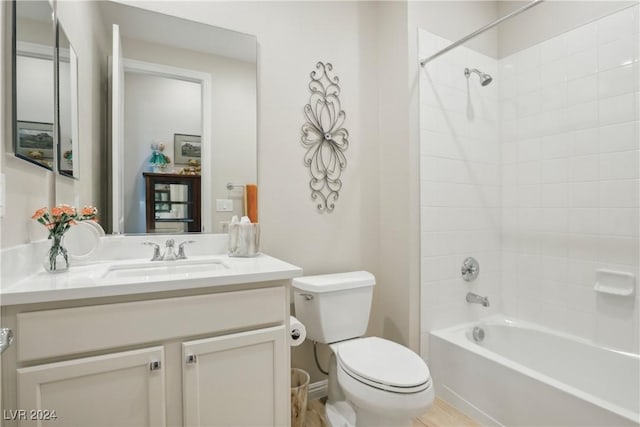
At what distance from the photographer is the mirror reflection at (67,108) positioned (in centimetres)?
131

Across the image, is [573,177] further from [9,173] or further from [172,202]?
[9,173]

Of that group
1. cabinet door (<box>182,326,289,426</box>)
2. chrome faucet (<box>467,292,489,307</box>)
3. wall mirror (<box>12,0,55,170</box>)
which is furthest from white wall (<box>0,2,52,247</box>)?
chrome faucet (<box>467,292,489,307</box>)

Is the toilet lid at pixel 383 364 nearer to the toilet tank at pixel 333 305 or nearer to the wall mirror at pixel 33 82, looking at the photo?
the toilet tank at pixel 333 305

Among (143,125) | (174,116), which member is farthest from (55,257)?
(174,116)

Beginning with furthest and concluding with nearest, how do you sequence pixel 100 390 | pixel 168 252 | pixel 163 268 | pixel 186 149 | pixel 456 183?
pixel 456 183 → pixel 186 149 → pixel 168 252 → pixel 163 268 → pixel 100 390

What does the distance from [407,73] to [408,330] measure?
1.51m

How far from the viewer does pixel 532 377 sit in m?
1.50

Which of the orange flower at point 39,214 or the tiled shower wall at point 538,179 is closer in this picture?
the orange flower at point 39,214

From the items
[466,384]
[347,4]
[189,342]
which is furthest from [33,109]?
[466,384]

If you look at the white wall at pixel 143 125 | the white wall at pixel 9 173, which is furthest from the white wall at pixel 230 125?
the white wall at pixel 9 173

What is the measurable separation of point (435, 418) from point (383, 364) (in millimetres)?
634

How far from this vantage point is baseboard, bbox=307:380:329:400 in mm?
1943

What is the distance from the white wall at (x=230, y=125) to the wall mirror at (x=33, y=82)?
1.91ft

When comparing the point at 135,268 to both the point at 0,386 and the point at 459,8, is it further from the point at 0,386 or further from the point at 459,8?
the point at 459,8
